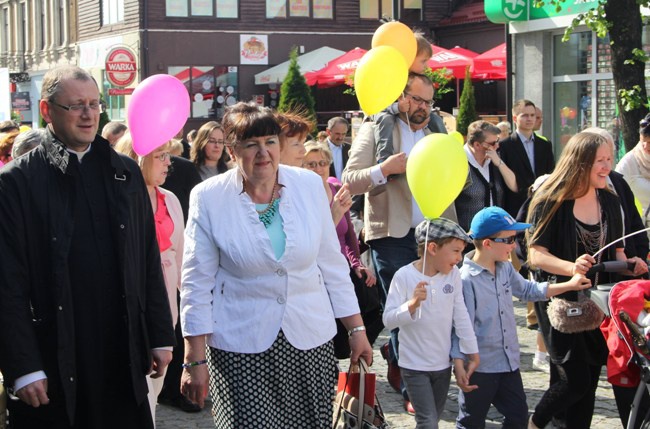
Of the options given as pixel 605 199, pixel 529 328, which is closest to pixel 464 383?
pixel 605 199

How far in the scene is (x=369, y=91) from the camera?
253 inches

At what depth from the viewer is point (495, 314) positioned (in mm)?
5738

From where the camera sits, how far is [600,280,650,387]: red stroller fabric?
15.5 ft

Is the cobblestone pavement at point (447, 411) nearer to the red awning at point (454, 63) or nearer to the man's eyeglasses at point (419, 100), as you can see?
the man's eyeglasses at point (419, 100)

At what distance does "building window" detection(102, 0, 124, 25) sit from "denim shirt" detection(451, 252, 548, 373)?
31.5 meters

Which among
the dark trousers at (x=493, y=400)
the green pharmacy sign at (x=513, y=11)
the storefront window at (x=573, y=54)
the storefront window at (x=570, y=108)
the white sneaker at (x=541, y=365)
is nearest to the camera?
the dark trousers at (x=493, y=400)

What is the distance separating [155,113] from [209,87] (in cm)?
2910

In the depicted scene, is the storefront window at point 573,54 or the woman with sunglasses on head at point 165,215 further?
the storefront window at point 573,54

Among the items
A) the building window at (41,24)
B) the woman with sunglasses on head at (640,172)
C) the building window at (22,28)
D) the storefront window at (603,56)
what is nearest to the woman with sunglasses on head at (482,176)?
the woman with sunglasses on head at (640,172)

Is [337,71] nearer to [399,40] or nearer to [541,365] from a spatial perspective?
[541,365]

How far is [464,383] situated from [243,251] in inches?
71.8

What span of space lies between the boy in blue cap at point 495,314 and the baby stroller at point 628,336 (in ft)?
1.75

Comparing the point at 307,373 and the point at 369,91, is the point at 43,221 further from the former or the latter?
the point at 369,91

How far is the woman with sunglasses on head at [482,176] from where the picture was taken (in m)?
8.53
